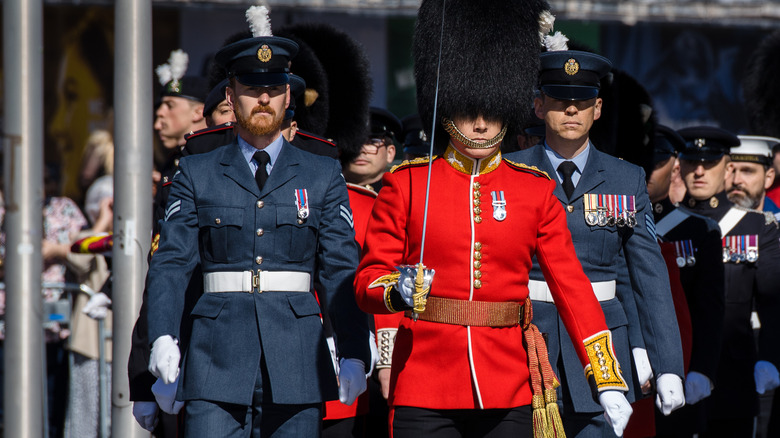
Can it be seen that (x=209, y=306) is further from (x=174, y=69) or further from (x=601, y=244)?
(x=174, y=69)

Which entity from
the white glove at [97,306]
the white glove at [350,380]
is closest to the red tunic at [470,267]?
the white glove at [350,380]

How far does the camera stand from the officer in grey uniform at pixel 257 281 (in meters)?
4.73

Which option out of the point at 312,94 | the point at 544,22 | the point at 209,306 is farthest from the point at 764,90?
the point at 209,306

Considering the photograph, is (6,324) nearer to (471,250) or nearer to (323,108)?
(323,108)

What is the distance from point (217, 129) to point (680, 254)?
2609mm

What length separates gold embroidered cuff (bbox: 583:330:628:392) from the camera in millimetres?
4477

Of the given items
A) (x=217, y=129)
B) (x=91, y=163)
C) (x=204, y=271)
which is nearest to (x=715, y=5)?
→ (x=91, y=163)

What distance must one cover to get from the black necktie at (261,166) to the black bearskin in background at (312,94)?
1.64 meters

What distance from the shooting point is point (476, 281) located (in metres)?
4.61

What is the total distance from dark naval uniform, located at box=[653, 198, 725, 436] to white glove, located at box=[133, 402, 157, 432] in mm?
2810

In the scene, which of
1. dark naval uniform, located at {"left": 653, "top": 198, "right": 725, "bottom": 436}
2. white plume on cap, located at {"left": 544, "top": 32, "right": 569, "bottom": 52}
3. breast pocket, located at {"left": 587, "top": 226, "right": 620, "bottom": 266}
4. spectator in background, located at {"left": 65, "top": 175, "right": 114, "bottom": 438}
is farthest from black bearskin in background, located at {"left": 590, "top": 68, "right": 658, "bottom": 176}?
spectator in background, located at {"left": 65, "top": 175, "right": 114, "bottom": 438}

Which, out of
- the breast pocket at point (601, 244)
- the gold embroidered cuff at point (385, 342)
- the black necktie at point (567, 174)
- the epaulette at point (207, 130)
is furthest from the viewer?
the gold embroidered cuff at point (385, 342)

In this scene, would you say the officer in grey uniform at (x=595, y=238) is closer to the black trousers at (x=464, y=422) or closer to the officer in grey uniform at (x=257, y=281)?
the black trousers at (x=464, y=422)

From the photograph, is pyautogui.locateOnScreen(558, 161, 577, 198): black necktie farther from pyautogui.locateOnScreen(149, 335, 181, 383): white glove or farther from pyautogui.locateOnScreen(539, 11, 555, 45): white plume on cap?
pyautogui.locateOnScreen(149, 335, 181, 383): white glove
